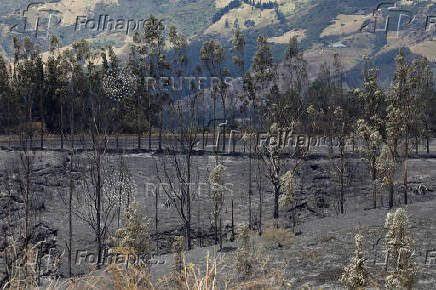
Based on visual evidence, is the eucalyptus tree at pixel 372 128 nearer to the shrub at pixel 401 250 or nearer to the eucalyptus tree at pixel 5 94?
the shrub at pixel 401 250

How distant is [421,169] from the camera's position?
6856cm

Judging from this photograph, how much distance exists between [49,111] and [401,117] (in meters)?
69.9

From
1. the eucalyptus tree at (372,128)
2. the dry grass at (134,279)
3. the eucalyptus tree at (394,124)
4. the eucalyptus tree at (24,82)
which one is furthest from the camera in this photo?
the eucalyptus tree at (24,82)

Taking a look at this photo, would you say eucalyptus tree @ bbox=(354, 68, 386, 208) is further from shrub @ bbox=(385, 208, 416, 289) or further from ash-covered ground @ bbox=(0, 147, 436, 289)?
shrub @ bbox=(385, 208, 416, 289)

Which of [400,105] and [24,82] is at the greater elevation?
[24,82]

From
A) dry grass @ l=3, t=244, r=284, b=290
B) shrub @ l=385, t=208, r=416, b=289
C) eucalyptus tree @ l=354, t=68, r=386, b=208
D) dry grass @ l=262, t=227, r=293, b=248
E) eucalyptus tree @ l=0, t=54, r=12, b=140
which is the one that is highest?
eucalyptus tree @ l=0, t=54, r=12, b=140

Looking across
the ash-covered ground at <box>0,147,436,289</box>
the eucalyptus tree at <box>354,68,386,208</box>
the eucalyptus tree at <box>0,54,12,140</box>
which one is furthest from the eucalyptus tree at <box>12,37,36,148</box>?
the eucalyptus tree at <box>354,68,386,208</box>

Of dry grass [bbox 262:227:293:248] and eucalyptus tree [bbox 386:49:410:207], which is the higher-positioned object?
eucalyptus tree [bbox 386:49:410:207]

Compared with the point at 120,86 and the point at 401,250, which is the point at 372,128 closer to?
the point at 401,250

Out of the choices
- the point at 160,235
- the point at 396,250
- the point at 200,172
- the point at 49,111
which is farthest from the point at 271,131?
the point at 49,111

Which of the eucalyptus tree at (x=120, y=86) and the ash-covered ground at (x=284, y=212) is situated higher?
the eucalyptus tree at (x=120, y=86)

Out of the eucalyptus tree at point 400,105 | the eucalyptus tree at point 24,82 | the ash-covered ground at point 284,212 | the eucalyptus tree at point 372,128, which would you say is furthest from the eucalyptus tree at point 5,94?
the eucalyptus tree at point 400,105

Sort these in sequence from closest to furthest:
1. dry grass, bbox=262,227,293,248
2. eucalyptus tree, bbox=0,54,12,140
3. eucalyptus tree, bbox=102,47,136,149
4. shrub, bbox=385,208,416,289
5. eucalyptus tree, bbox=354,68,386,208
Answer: shrub, bbox=385,208,416,289, dry grass, bbox=262,227,293,248, eucalyptus tree, bbox=354,68,386,208, eucalyptus tree, bbox=102,47,136,149, eucalyptus tree, bbox=0,54,12,140

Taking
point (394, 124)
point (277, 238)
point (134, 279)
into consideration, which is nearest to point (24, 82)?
point (277, 238)
